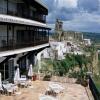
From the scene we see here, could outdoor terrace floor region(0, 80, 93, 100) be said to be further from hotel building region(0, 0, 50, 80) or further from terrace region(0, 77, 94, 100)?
hotel building region(0, 0, 50, 80)

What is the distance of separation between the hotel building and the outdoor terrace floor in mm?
3068

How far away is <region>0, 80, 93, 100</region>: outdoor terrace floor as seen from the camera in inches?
984

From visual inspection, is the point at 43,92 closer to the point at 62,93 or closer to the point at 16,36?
the point at 62,93

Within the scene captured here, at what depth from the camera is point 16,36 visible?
Answer: 3244 cm

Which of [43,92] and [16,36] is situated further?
[16,36]

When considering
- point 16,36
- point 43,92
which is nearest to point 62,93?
point 43,92

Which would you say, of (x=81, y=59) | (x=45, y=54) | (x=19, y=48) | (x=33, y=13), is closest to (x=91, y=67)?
(x=81, y=59)

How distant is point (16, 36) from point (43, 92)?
788 cm

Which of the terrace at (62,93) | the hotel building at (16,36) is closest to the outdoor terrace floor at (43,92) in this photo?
the terrace at (62,93)

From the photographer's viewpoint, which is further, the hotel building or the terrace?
the hotel building

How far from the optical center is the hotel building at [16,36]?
1002 inches

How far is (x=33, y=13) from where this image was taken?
136ft

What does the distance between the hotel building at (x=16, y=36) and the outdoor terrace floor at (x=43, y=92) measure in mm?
3068

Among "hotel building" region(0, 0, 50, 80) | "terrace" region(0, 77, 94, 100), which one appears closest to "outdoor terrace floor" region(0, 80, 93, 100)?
"terrace" region(0, 77, 94, 100)
